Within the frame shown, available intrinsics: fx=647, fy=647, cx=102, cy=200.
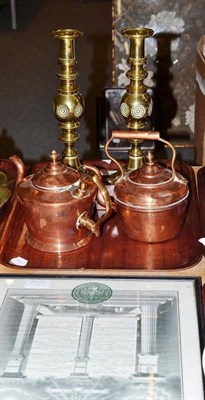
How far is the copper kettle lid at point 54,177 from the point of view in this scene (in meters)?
1.14

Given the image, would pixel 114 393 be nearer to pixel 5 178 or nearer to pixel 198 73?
pixel 5 178

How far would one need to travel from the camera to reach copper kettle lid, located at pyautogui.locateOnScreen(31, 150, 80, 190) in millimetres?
1137

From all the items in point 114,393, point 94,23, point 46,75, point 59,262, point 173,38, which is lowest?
point 114,393

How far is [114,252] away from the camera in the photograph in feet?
3.83

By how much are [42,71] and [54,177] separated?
3.49 metres

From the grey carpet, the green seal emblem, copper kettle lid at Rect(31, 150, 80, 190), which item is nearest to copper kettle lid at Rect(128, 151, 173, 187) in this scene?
copper kettle lid at Rect(31, 150, 80, 190)

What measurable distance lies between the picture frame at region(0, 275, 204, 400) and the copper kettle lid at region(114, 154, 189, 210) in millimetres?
140

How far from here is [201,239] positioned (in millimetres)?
1186

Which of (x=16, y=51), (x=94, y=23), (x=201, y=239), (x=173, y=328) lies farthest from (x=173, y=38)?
(x=94, y=23)

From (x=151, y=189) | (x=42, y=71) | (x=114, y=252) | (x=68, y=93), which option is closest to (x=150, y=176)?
(x=151, y=189)

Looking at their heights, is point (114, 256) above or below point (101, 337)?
above

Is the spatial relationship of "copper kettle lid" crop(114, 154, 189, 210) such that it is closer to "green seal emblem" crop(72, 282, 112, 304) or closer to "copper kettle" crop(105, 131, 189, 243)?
"copper kettle" crop(105, 131, 189, 243)

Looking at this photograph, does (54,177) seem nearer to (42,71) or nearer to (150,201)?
(150,201)

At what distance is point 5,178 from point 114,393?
0.70m
